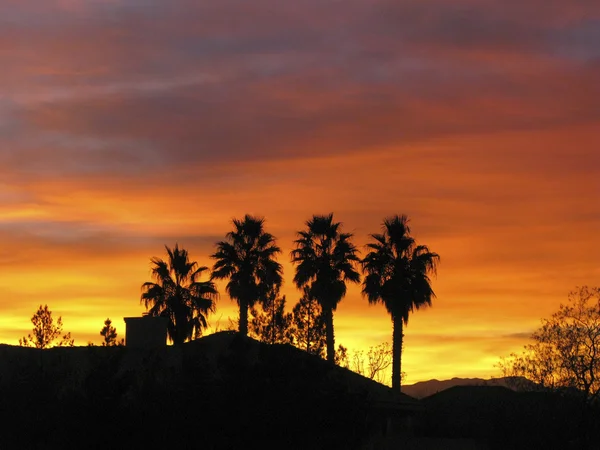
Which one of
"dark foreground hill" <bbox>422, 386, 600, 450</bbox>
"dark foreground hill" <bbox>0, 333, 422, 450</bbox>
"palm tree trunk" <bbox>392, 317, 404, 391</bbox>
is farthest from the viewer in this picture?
"palm tree trunk" <bbox>392, 317, 404, 391</bbox>

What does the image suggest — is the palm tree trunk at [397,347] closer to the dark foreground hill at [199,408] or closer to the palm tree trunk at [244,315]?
the palm tree trunk at [244,315]

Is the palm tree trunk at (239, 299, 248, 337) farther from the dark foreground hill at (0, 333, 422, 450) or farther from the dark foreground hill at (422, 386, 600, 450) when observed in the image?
the dark foreground hill at (0, 333, 422, 450)

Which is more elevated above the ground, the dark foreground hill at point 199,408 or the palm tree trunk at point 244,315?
the palm tree trunk at point 244,315

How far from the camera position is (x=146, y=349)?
50.8 metres

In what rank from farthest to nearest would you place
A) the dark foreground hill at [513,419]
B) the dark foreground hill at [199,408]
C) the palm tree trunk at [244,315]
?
the palm tree trunk at [244,315] → the dark foreground hill at [513,419] → the dark foreground hill at [199,408]

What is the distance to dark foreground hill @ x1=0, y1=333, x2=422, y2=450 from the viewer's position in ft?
124

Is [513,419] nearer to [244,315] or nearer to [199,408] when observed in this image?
[199,408]

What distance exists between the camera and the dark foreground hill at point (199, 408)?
1492 inches

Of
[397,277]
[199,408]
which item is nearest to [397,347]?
[397,277]

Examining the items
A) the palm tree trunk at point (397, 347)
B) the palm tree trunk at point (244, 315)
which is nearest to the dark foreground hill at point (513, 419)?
the palm tree trunk at point (397, 347)

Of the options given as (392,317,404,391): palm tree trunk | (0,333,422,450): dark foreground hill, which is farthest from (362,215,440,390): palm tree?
(0,333,422,450): dark foreground hill

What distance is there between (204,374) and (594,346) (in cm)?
2661

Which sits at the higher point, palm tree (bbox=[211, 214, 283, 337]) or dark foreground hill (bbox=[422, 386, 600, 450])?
palm tree (bbox=[211, 214, 283, 337])

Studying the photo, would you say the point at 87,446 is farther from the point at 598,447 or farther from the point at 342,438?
the point at 598,447
